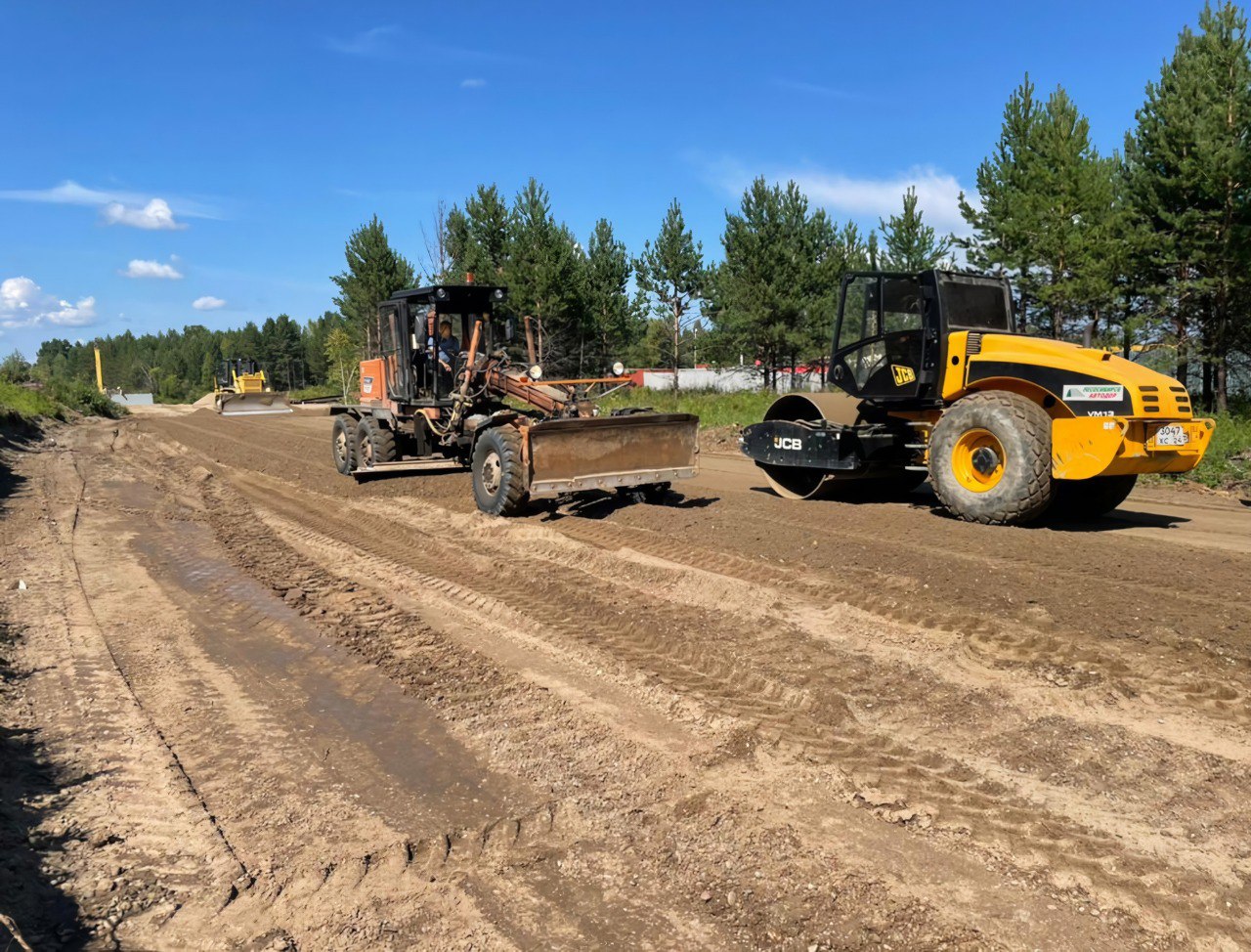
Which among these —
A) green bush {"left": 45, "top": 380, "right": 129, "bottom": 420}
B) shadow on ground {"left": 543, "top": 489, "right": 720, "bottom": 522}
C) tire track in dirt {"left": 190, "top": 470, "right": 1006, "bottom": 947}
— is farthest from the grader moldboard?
green bush {"left": 45, "top": 380, "right": 129, "bottom": 420}

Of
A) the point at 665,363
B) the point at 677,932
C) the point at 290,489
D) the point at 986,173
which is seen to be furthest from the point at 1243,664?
the point at 665,363

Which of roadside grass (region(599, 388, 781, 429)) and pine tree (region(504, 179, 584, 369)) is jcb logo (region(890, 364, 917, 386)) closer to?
roadside grass (region(599, 388, 781, 429))

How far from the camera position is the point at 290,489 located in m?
12.8

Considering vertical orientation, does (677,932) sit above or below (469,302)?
below

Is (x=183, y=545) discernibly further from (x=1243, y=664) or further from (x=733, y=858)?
(x=1243, y=664)

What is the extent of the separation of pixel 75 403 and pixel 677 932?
4693cm

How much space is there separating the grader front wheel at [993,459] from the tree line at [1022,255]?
1259mm

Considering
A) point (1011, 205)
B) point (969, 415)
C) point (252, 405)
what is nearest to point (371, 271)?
point (252, 405)

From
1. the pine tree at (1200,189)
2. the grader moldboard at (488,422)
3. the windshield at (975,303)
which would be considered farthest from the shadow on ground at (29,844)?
the pine tree at (1200,189)

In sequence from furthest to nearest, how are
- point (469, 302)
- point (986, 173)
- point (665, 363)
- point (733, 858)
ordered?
point (665, 363) < point (986, 173) < point (469, 302) < point (733, 858)

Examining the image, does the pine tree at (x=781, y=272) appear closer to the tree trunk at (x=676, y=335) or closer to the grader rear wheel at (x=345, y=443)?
the tree trunk at (x=676, y=335)

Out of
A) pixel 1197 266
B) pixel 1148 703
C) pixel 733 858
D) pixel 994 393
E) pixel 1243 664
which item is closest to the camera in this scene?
pixel 733 858

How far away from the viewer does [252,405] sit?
38000mm

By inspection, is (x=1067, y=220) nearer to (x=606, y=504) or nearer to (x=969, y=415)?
(x=969, y=415)
